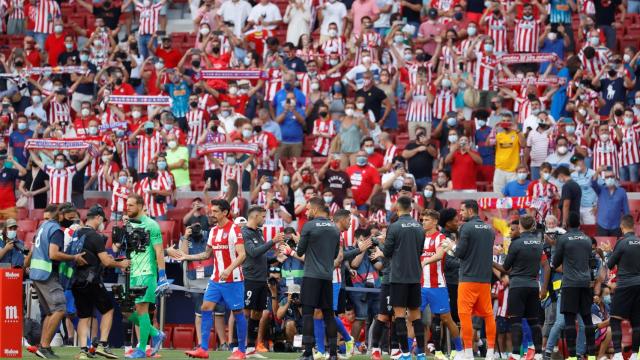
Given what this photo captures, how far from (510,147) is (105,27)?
1092 centimetres

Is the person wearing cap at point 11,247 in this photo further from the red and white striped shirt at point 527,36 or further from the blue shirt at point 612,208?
the red and white striped shirt at point 527,36

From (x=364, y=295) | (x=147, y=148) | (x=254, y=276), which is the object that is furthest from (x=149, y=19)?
(x=254, y=276)

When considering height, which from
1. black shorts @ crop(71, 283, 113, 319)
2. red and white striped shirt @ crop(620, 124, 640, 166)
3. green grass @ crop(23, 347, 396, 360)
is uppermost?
red and white striped shirt @ crop(620, 124, 640, 166)

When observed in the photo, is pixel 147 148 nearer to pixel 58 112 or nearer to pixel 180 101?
pixel 180 101

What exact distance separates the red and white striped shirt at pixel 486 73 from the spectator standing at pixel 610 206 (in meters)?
4.68

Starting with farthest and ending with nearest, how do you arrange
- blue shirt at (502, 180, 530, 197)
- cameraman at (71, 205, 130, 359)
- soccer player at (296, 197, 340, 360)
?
blue shirt at (502, 180, 530, 197), cameraman at (71, 205, 130, 359), soccer player at (296, 197, 340, 360)

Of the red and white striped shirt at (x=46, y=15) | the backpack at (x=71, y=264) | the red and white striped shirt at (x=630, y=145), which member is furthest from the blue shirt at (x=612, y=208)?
the red and white striped shirt at (x=46, y=15)

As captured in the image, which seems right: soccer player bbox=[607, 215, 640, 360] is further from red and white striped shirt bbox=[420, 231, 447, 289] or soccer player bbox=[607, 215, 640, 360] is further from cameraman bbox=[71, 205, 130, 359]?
cameraman bbox=[71, 205, 130, 359]

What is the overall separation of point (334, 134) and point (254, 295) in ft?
30.2

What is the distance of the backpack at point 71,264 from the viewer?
1872cm

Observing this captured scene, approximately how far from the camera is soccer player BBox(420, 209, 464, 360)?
19.2m

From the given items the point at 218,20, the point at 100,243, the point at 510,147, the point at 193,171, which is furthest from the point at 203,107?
the point at 100,243

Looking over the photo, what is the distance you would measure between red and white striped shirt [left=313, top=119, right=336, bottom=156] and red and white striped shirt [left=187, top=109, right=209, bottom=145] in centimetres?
250

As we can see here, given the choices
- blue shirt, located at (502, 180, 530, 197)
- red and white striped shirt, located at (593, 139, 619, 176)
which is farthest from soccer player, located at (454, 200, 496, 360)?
red and white striped shirt, located at (593, 139, 619, 176)
